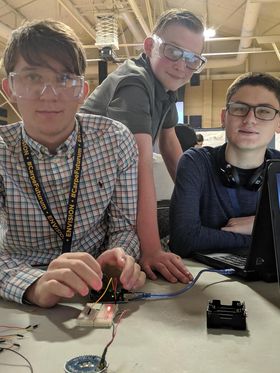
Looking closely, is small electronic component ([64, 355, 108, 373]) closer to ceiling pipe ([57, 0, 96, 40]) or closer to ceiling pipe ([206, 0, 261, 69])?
ceiling pipe ([206, 0, 261, 69])

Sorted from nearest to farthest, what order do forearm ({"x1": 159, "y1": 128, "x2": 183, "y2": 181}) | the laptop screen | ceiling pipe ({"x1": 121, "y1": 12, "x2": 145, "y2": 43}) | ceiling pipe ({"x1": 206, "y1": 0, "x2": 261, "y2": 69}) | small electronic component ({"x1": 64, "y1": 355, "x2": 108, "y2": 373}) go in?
small electronic component ({"x1": 64, "y1": 355, "x2": 108, "y2": 373}), the laptop screen, forearm ({"x1": 159, "y1": 128, "x2": 183, "y2": 181}), ceiling pipe ({"x1": 206, "y1": 0, "x2": 261, "y2": 69}), ceiling pipe ({"x1": 121, "y1": 12, "x2": 145, "y2": 43})

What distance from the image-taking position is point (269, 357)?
0.65 m

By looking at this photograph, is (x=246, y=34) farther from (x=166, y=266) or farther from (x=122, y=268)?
(x=122, y=268)

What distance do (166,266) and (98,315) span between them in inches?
13.9

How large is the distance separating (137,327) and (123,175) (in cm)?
62

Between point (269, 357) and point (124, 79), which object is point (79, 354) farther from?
point (124, 79)

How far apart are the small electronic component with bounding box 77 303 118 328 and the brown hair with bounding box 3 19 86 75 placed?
0.69 meters

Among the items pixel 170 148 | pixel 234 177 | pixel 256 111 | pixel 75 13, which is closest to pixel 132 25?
pixel 75 13

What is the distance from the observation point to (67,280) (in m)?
0.85

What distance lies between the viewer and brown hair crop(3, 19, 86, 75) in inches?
45.4

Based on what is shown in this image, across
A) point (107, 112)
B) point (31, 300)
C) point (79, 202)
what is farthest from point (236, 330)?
point (107, 112)

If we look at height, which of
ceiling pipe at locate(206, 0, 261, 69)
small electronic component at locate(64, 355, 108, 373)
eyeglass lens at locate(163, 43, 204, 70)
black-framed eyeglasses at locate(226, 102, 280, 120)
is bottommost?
small electronic component at locate(64, 355, 108, 373)

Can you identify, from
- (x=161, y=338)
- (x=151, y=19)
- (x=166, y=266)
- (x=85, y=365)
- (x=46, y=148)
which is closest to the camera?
(x=85, y=365)

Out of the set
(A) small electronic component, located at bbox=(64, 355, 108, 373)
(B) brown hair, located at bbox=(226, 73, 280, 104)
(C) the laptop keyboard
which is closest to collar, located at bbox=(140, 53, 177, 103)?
(B) brown hair, located at bbox=(226, 73, 280, 104)
